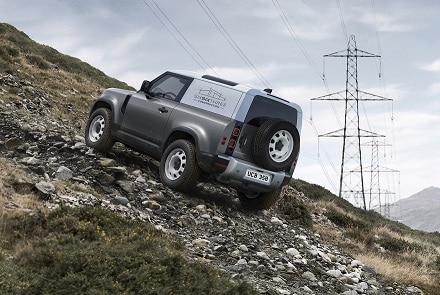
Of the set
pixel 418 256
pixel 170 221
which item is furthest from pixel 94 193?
pixel 418 256

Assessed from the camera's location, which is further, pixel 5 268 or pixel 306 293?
pixel 306 293

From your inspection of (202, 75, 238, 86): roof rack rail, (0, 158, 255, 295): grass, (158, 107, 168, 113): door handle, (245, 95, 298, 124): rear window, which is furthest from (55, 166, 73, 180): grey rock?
(245, 95, 298, 124): rear window

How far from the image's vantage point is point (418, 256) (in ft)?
43.3

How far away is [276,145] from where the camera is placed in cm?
934

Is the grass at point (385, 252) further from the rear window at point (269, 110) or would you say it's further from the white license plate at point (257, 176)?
the rear window at point (269, 110)

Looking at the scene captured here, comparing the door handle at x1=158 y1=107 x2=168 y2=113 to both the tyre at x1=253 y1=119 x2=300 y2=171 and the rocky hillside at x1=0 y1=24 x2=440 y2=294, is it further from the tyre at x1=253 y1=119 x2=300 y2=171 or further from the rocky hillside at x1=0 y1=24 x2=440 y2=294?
the tyre at x1=253 y1=119 x2=300 y2=171

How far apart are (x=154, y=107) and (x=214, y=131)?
1757 mm

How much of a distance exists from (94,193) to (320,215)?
31.9 feet

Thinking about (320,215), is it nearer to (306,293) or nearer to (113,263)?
(306,293)

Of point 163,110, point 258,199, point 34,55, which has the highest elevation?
point 34,55

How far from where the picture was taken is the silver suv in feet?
29.6

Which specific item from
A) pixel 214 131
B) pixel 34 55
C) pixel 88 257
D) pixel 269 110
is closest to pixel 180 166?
pixel 214 131

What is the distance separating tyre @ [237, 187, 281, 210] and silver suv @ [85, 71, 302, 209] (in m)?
0.02

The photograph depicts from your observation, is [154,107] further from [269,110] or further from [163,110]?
[269,110]
